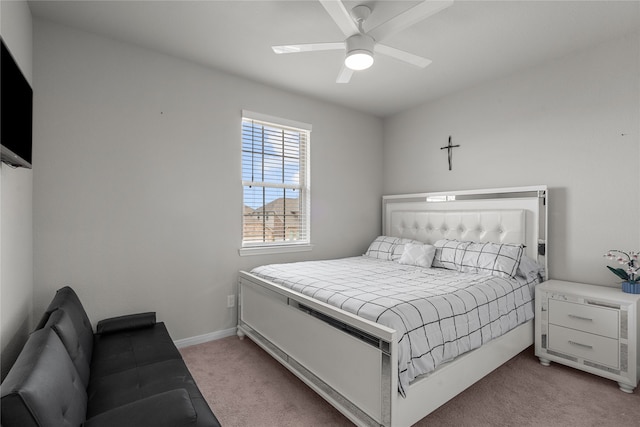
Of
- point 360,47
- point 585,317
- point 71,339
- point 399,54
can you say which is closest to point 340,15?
point 360,47

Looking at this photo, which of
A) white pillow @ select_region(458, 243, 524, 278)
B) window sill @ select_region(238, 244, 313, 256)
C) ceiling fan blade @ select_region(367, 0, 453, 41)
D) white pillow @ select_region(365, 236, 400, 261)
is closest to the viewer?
ceiling fan blade @ select_region(367, 0, 453, 41)

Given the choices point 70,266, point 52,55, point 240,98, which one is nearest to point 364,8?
point 240,98

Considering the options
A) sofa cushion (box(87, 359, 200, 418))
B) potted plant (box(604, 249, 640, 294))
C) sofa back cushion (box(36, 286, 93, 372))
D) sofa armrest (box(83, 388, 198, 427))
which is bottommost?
sofa cushion (box(87, 359, 200, 418))

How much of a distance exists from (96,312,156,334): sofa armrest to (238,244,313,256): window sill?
104cm

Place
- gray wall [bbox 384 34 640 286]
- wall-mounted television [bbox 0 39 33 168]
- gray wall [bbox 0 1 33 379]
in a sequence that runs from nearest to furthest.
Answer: wall-mounted television [bbox 0 39 33 168] < gray wall [bbox 0 1 33 379] < gray wall [bbox 384 34 640 286]

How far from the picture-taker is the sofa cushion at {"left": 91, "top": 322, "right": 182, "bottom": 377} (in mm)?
1720

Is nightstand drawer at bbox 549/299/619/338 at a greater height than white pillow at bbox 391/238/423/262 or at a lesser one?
lesser

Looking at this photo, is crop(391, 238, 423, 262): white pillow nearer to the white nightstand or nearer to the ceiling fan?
the white nightstand

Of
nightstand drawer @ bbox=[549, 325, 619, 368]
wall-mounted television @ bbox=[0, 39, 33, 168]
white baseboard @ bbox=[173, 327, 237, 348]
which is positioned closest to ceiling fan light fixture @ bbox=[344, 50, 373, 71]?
wall-mounted television @ bbox=[0, 39, 33, 168]

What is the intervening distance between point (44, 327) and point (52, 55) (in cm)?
202

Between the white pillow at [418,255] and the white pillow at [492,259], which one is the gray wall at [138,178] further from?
the white pillow at [492,259]

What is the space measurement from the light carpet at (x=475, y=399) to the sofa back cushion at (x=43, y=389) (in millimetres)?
914

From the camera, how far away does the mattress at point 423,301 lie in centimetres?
161

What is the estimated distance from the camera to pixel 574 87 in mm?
2713
